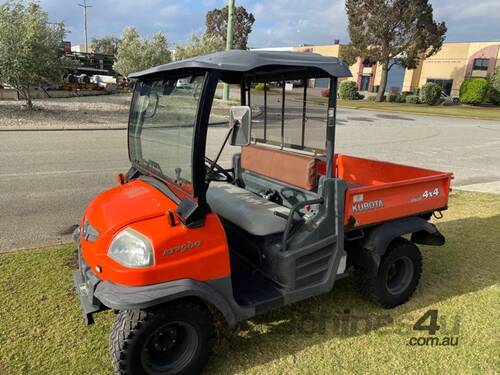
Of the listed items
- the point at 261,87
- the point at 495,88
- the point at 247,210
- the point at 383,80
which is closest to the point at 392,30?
the point at 383,80

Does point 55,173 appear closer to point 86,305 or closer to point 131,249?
point 86,305

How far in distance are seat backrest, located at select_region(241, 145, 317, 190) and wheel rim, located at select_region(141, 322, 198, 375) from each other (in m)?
1.57

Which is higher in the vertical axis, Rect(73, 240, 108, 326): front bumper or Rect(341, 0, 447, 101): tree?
Rect(341, 0, 447, 101): tree

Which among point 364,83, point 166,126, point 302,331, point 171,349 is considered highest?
point 364,83

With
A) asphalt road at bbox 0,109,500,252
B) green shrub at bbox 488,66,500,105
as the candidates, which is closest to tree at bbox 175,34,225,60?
asphalt road at bbox 0,109,500,252

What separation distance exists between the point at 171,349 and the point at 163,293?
1.72 ft

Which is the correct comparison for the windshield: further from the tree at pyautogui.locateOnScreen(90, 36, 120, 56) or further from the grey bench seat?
the tree at pyautogui.locateOnScreen(90, 36, 120, 56)

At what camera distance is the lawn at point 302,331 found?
9.10ft

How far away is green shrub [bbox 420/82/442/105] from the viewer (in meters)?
38.7

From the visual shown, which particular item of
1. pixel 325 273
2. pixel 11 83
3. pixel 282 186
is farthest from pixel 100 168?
pixel 11 83

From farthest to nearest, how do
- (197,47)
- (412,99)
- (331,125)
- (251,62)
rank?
(412,99) → (197,47) → (331,125) → (251,62)

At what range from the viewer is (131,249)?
2385mm

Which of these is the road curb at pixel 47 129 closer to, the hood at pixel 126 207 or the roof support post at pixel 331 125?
the hood at pixel 126 207

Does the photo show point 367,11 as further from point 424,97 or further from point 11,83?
point 11,83
